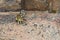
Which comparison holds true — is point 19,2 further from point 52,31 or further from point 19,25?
point 52,31

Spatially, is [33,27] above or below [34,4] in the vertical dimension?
below

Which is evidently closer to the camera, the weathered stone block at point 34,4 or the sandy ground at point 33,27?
the sandy ground at point 33,27

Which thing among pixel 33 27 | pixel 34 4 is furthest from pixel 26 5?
pixel 33 27

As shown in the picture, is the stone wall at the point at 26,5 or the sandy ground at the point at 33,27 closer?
the sandy ground at the point at 33,27

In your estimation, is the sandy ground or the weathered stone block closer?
the sandy ground

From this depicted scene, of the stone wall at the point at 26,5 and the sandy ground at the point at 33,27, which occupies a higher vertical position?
the stone wall at the point at 26,5

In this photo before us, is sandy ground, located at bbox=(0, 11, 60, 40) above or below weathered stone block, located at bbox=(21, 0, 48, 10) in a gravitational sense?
below

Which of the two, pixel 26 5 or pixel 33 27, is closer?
pixel 33 27

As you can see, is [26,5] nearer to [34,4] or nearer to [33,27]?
[34,4]

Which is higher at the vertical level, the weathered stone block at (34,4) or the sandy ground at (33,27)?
the weathered stone block at (34,4)
